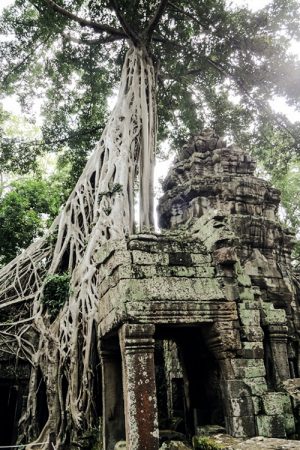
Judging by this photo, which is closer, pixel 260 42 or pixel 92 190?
pixel 92 190

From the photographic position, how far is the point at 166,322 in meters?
3.54

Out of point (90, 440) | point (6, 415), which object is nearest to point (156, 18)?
point (90, 440)

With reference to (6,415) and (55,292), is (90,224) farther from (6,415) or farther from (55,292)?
(6,415)

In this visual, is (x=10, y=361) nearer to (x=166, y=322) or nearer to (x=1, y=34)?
(x=166, y=322)

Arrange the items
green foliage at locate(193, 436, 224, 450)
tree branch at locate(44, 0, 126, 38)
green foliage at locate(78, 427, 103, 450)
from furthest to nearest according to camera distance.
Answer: tree branch at locate(44, 0, 126, 38), green foliage at locate(78, 427, 103, 450), green foliage at locate(193, 436, 224, 450)

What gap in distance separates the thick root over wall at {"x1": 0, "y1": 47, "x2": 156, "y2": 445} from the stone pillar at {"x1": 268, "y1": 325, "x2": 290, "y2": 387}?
7.04 feet

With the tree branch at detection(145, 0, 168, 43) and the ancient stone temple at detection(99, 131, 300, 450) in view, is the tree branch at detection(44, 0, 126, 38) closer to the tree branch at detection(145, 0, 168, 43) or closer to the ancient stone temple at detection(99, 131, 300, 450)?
the tree branch at detection(145, 0, 168, 43)

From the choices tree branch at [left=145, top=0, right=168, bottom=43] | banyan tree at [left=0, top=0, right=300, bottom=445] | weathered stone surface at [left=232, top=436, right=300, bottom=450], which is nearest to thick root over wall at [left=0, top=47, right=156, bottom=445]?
banyan tree at [left=0, top=0, right=300, bottom=445]

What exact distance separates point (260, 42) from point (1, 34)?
6.51m

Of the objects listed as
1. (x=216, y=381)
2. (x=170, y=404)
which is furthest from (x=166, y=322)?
(x=170, y=404)

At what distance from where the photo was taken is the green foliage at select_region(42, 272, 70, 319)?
20.7ft

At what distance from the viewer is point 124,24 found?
8234 mm

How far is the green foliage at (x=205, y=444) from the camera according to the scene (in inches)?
122

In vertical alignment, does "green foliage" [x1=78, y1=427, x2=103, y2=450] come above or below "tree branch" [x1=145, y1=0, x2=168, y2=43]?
below
